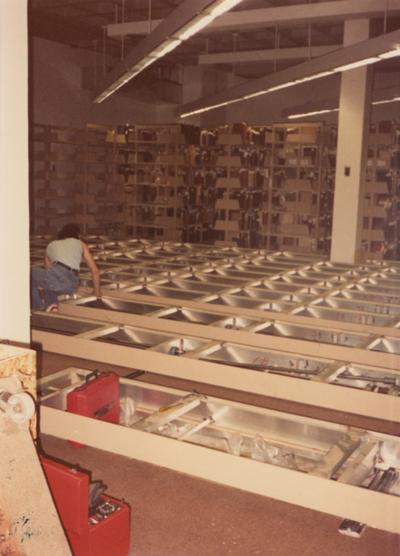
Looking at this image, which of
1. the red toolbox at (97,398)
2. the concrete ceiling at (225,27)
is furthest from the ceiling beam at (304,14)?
the red toolbox at (97,398)

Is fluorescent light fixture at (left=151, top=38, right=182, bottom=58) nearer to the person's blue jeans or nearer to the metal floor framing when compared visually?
the person's blue jeans

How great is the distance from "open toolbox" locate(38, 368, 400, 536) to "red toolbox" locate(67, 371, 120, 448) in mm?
107

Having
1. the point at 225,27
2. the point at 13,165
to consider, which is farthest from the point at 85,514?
the point at 225,27

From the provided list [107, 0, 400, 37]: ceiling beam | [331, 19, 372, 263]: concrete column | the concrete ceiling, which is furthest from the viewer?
[331, 19, 372, 263]: concrete column

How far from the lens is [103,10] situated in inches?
523

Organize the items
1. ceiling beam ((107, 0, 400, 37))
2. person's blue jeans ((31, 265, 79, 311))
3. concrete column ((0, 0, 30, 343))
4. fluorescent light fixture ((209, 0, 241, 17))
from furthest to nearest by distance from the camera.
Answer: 1. ceiling beam ((107, 0, 400, 37))
2. person's blue jeans ((31, 265, 79, 311))
3. fluorescent light fixture ((209, 0, 241, 17))
4. concrete column ((0, 0, 30, 343))

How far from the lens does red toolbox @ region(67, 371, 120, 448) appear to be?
4.14 meters

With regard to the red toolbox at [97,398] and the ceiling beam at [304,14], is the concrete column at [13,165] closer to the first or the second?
the red toolbox at [97,398]

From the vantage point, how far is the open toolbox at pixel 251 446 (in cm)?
332

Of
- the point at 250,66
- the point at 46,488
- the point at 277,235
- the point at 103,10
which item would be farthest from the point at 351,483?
the point at 250,66

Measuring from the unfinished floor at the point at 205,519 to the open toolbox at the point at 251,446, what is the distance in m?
0.16

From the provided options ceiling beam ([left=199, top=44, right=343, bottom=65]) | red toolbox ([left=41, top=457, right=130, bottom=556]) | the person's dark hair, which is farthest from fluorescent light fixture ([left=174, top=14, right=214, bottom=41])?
ceiling beam ([left=199, top=44, right=343, bottom=65])

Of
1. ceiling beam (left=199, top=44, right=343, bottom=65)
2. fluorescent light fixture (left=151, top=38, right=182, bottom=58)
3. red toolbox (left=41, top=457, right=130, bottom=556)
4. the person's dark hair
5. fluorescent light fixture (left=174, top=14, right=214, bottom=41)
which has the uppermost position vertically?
ceiling beam (left=199, top=44, right=343, bottom=65)

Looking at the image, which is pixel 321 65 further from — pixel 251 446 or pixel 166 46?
pixel 251 446
